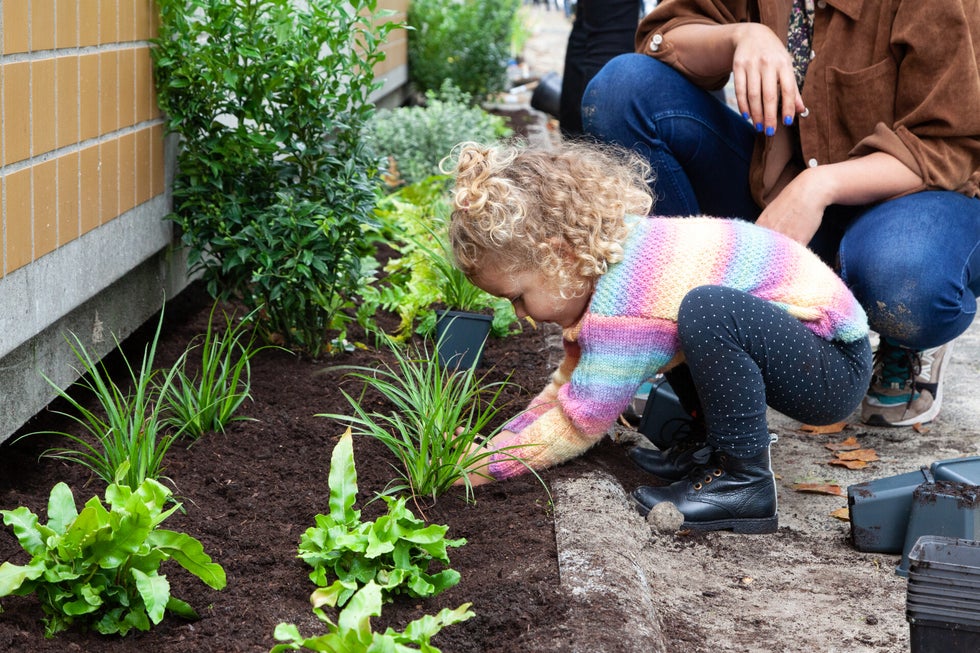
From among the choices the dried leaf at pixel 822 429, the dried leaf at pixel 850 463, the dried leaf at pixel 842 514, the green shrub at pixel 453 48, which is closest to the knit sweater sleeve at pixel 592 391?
the dried leaf at pixel 842 514

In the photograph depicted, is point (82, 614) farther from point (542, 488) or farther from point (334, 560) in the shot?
point (542, 488)

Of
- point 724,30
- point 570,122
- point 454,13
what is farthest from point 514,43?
point 724,30

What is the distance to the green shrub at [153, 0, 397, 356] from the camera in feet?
9.61

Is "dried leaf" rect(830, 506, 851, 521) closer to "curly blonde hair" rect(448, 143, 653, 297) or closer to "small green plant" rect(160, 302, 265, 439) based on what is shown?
"curly blonde hair" rect(448, 143, 653, 297)

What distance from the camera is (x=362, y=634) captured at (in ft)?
4.91

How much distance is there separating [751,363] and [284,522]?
110 centimetres

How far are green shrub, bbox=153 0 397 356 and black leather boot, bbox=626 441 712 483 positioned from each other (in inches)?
40.3

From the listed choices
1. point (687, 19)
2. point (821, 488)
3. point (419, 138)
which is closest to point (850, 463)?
point (821, 488)

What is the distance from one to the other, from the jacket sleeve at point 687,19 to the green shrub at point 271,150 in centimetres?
82

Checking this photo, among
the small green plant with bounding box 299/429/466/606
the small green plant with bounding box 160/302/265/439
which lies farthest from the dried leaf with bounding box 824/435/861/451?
the small green plant with bounding box 160/302/265/439

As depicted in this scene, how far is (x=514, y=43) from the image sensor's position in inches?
513

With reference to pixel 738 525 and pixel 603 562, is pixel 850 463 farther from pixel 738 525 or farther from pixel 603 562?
pixel 603 562

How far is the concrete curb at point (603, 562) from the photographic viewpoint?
69.6 inches

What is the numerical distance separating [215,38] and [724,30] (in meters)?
1.42
